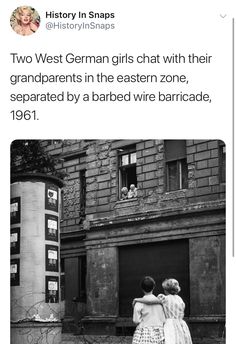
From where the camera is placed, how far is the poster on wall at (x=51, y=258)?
5.38 m

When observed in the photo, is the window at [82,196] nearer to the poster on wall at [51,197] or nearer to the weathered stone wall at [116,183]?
the weathered stone wall at [116,183]

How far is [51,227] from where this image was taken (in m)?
5.43

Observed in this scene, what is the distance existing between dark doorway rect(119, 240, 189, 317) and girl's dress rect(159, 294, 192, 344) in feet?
2.62

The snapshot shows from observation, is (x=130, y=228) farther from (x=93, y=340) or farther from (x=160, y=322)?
(x=160, y=322)

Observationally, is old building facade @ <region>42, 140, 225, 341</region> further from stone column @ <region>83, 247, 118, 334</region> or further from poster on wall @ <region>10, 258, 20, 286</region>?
poster on wall @ <region>10, 258, 20, 286</region>

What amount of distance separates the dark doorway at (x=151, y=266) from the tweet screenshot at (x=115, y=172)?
1 centimetres

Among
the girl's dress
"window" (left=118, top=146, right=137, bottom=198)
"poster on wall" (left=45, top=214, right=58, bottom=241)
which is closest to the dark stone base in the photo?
the girl's dress

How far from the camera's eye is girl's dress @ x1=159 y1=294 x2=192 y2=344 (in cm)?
508

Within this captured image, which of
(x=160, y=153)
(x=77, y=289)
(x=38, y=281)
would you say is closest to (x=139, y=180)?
(x=160, y=153)

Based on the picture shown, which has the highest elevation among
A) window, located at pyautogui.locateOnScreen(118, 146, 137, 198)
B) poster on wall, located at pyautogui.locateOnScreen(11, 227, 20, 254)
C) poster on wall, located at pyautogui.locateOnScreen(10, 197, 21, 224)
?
window, located at pyautogui.locateOnScreen(118, 146, 137, 198)

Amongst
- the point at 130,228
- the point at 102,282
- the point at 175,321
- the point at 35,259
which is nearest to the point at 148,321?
the point at 175,321
